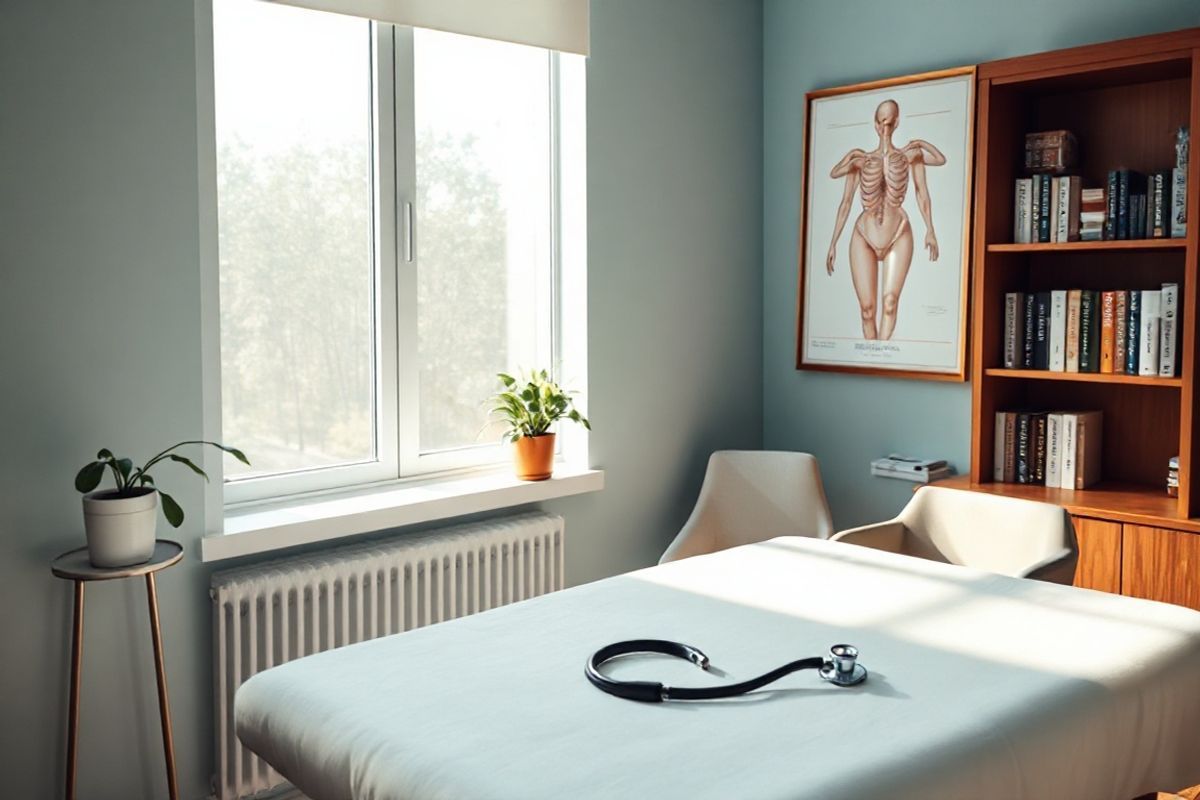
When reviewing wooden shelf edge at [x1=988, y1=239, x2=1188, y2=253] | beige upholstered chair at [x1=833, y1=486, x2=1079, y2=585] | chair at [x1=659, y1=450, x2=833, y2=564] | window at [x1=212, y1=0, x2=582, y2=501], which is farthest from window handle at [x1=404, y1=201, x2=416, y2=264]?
wooden shelf edge at [x1=988, y1=239, x2=1188, y2=253]

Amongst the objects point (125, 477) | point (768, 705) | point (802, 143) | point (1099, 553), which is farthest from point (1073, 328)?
point (125, 477)

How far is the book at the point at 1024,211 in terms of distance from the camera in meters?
3.51

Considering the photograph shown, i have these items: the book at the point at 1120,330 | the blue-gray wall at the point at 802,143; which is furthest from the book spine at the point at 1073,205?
the blue-gray wall at the point at 802,143

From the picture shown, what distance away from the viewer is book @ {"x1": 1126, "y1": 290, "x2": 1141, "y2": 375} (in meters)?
3.30

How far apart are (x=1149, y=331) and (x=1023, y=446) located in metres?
0.55

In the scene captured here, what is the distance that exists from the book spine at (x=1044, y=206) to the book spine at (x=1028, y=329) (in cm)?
21

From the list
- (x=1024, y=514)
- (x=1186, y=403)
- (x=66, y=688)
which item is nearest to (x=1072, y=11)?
(x=1186, y=403)

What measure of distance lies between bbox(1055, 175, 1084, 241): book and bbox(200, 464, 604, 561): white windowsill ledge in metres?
1.68

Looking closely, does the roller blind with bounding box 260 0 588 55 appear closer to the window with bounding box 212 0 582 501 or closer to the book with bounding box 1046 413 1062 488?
the window with bounding box 212 0 582 501

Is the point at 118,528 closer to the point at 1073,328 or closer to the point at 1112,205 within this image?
the point at 1073,328

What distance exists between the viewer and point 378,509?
315 cm

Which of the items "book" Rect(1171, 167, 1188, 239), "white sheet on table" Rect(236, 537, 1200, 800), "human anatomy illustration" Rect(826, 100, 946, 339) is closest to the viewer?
"white sheet on table" Rect(236, 537, 1200, 800)

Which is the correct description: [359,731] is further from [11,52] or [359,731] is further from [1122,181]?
[1122,181]

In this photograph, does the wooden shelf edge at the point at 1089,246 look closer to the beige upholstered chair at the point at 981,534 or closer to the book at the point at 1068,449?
the book at the point at 1068,449
